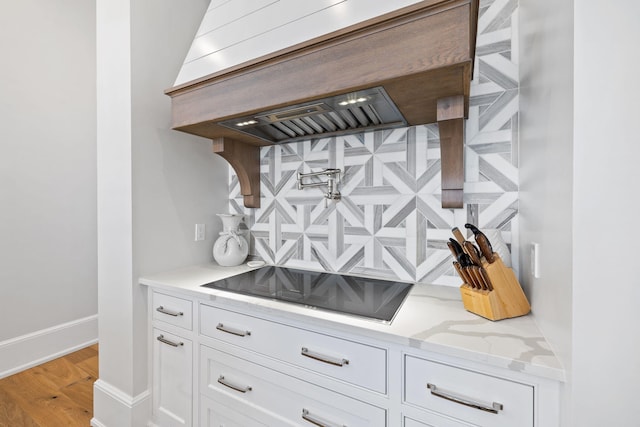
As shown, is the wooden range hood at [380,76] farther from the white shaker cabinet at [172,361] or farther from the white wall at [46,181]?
the white wall at [46,181]

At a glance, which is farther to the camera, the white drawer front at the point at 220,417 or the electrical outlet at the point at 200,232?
the electrical outlet at the point at 200,232

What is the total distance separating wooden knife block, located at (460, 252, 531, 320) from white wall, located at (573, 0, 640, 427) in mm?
307

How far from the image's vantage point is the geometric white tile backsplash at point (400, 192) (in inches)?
47.4

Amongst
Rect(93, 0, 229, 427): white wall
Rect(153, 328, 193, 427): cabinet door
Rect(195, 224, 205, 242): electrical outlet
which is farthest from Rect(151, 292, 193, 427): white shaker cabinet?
Rect(195, 224, 205, 242): electrical outlet

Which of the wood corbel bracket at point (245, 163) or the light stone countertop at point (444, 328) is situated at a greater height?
the wood corbel bracket at point (245, 163)

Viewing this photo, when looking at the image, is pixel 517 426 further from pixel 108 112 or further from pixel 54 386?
pixel 54 386

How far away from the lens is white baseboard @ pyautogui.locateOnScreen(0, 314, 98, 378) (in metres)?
2.02

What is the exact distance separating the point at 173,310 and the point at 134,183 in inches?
27.3

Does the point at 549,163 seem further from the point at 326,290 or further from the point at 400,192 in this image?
the point at 326,290

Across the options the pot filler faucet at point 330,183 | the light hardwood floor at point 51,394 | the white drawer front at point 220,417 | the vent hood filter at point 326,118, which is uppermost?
the vent hood filter at point 326,118

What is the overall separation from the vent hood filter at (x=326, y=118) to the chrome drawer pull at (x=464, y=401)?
0.95 metres

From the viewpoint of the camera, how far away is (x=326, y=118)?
52.5 inches

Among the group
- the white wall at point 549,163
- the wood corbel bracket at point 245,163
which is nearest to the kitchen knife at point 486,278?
the white wall at point 549,163

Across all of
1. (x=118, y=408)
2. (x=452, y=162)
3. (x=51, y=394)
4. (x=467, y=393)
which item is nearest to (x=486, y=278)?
(x=467, y=393)
